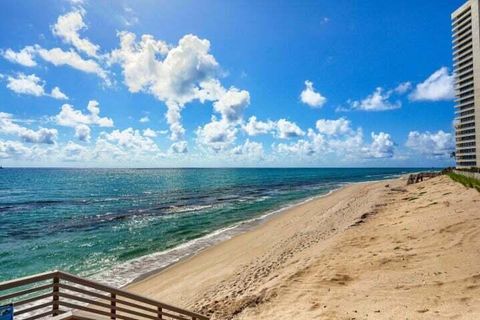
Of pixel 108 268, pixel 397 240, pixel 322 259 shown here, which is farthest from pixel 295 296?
pixel 108 268

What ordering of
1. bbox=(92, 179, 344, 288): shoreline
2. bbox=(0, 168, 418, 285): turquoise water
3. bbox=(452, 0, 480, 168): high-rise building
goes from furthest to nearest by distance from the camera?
bbox=(452, 0, 480, 168): high-rise building < bbox=(0, 168, 418, 285): turquoise water < bbox=(92, 179, 344, 288): shoreline

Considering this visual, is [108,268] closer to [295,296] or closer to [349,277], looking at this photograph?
[295,296]

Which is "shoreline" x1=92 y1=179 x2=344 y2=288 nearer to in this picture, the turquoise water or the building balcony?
the turquoise water

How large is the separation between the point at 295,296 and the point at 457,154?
77.0m

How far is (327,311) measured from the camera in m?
8.27

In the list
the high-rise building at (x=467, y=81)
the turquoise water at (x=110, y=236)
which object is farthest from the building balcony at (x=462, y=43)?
the turquoise water at (x=110, y=236)

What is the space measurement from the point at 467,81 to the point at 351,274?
248ft

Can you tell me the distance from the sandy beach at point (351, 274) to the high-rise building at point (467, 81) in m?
57.0

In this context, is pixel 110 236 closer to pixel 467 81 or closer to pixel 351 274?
pixel 351 274

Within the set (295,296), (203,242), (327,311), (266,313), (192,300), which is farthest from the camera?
(203,242)

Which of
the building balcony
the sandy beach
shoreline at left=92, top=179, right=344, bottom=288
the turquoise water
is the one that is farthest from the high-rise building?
the sandy beach

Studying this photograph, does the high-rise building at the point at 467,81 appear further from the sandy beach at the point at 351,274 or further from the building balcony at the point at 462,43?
the sandy beach at the point at 351,274

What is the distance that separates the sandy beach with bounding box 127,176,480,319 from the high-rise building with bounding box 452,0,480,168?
56994 mm

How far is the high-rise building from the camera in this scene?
63562mm
